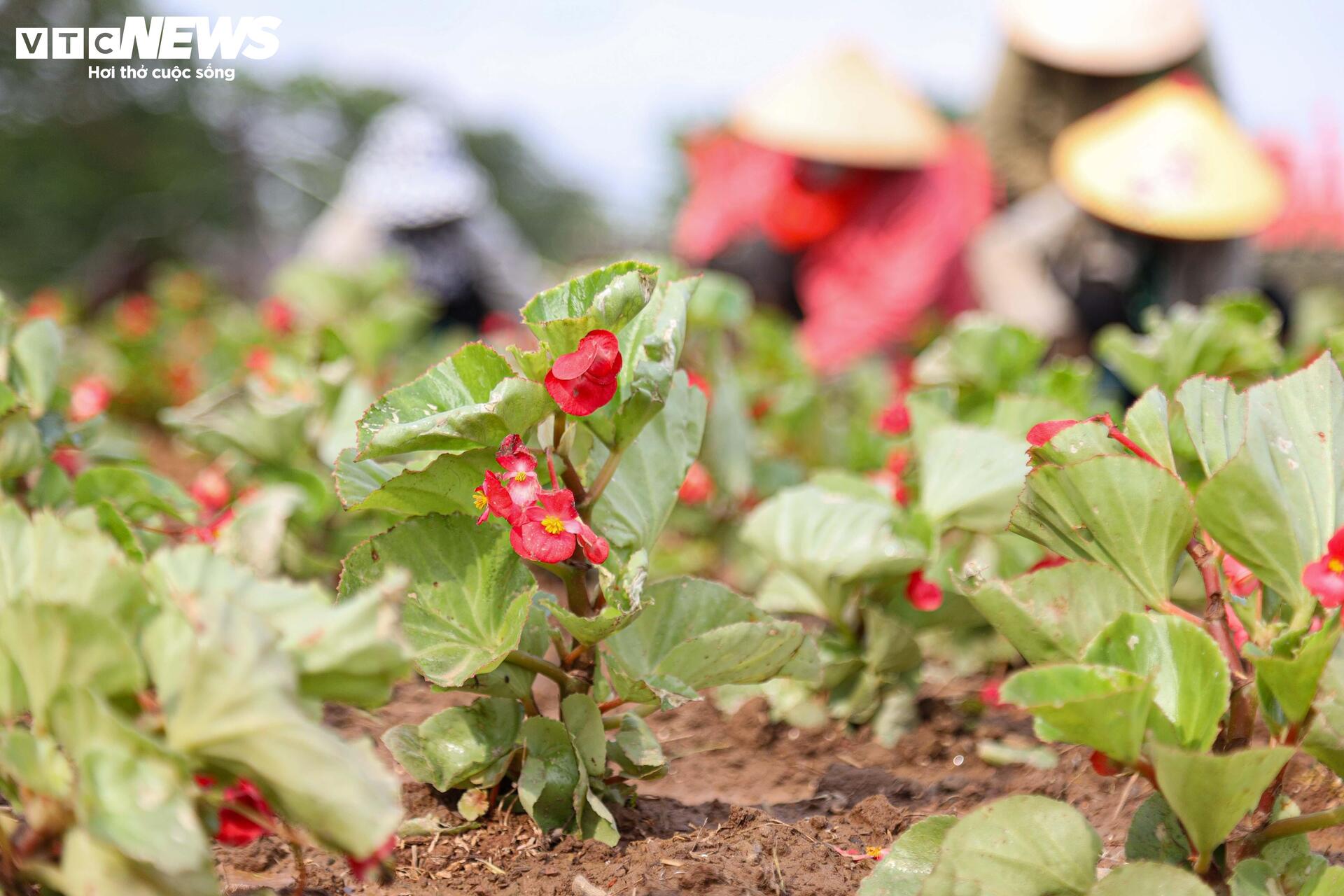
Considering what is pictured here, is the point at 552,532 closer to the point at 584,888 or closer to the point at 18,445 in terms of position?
the point at 584,888

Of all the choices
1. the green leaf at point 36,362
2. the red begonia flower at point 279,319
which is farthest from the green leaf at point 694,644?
the red begonia flower at point 279,319

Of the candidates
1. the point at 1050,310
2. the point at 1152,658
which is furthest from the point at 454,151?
the point at 1152,658

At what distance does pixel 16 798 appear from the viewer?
85cm

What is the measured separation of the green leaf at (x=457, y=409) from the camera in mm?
978

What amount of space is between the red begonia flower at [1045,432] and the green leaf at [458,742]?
0.55m

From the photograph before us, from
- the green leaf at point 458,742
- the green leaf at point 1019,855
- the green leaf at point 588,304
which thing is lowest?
the green leaf at point 458,742

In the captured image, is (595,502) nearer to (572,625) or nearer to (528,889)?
(572,625)

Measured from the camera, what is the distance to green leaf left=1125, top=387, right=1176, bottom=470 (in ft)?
3.45

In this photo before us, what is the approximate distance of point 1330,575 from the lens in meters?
0.89

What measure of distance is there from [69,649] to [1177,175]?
8.88ft

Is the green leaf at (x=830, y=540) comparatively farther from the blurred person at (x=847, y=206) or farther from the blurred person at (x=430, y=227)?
the blurred person at (x=430, y=227)

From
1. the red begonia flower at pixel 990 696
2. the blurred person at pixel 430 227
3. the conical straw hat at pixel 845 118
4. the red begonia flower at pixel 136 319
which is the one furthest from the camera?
the blurred person at pixel 430 227

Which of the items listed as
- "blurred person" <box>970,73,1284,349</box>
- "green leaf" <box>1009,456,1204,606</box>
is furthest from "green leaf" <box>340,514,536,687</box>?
"blurred person" <box>970,73,1284,349</box>

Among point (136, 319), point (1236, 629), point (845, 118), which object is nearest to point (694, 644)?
point (1236, 629)
